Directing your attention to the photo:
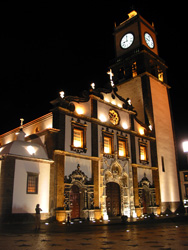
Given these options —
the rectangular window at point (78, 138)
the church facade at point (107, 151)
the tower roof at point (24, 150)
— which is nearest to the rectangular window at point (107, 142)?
the church facade at point (107, 151)

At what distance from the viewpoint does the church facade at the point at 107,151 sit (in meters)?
23.0

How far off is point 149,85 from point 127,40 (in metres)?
10.3

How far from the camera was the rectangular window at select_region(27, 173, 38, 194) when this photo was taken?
74.0ft

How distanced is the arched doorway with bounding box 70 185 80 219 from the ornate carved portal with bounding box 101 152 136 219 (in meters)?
3.34

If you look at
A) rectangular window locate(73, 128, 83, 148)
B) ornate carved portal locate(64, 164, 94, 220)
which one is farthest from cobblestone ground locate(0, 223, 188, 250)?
A: rectangular window locate(73, 128, 83, 148)

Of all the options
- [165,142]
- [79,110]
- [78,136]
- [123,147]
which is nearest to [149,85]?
[165,142]

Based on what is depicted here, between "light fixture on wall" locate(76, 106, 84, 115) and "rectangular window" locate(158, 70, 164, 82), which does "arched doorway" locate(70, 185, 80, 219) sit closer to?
"light fixture on wall" locate(76, 106, 84, 115)

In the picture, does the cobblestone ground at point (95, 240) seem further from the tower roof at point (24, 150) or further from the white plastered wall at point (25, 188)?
the tower roof at point (24, 150)

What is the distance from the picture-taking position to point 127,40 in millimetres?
44656

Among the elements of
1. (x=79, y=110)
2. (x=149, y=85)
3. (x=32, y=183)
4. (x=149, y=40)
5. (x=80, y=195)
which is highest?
(x=149, y=40)

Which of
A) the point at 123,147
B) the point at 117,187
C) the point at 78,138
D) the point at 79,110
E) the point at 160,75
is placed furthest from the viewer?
the point at 160,75

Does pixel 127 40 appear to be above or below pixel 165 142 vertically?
above

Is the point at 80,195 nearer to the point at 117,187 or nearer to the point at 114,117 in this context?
the point at 117,187

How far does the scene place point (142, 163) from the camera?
113 feet
